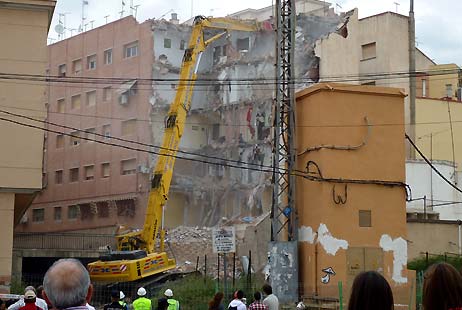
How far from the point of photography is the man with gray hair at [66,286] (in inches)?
198

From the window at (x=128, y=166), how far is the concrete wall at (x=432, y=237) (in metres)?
22.6

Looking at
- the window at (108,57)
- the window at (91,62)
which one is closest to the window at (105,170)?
the window at (108,57)

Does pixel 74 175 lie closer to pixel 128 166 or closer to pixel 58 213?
pixel 58 213

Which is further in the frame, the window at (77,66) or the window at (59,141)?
the window at (59,141)

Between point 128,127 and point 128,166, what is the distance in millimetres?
2568

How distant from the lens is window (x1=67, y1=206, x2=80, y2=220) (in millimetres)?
60097

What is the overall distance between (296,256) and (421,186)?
25909 millimetres

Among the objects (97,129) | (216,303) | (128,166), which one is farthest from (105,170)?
(216,303)

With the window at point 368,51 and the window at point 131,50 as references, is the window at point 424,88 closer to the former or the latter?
the window at point 368,51

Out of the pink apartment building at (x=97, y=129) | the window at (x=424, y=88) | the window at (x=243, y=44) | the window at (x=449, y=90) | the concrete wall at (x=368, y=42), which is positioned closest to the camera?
the pink apartment building at (x=97, y=129)

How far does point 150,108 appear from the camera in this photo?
186ft

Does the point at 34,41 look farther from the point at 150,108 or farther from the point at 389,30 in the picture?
the point at 389,30

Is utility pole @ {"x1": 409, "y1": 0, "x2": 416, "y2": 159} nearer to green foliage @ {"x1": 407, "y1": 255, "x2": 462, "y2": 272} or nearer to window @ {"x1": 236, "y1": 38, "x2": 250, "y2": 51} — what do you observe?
window @ {"x1": 236, "y1": 38, "x2": 250, "y2": 51}

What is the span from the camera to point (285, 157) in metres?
27.3
